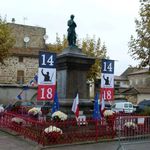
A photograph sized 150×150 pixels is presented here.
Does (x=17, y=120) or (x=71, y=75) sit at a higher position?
(x=71, y=75)

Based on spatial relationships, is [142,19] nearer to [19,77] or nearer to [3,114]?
Result: [3,114]

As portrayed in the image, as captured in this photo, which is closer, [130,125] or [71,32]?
[130,125]

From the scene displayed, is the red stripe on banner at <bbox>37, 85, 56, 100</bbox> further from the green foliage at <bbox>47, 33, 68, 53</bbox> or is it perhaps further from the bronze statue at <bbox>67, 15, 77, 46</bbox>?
the green foliage at <bbox>47, 33, 68, 53</bbox>

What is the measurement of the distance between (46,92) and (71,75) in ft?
9.89

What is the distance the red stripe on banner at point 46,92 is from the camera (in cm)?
1205

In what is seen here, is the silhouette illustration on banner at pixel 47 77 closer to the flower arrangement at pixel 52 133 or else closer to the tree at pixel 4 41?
the flower arrangement at pixel 52 133

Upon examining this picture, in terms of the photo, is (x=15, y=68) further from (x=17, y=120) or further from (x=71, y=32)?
(x=17, y=120)

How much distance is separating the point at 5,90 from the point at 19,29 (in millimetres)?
14107

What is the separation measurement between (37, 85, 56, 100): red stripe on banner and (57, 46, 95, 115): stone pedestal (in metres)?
2.32

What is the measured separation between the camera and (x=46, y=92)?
1216 cm

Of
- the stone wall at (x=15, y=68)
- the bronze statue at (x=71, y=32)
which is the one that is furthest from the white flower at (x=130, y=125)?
the stone wall at (x=15, y=68)

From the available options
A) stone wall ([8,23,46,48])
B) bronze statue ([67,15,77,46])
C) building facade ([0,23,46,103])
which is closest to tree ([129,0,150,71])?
bronze statue ([67,15,77,46])

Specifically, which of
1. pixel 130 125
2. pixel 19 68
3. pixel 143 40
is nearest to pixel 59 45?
pixel 19 68

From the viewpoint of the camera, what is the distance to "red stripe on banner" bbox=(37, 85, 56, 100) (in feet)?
39.5
